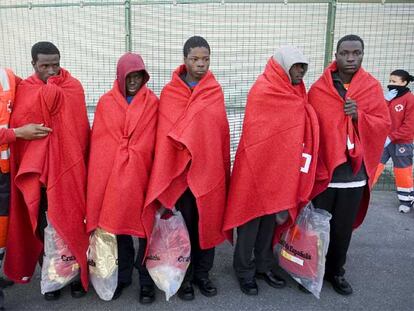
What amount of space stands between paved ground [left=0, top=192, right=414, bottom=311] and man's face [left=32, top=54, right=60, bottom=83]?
5.53 ft

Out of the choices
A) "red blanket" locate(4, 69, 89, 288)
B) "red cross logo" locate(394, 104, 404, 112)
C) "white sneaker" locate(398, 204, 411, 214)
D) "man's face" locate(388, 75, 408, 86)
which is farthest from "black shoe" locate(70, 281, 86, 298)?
"man's face" locate(388, 75, 408, 86)

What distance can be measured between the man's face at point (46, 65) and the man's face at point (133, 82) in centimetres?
50

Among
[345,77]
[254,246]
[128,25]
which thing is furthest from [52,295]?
[128,25]

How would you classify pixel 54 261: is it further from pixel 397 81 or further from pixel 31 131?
pixel 397 81

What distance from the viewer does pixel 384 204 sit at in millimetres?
5301

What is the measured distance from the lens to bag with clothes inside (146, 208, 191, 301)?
3010 millimetres

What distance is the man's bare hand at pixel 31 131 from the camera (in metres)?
2.72

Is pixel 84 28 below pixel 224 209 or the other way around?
the other way around

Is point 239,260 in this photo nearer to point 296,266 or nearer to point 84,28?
point 296,266

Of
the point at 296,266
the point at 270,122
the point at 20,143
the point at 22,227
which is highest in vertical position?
the point at 270,122

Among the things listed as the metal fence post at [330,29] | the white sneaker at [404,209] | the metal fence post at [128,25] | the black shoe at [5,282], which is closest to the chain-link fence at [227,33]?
the metal fence post at [330,29]

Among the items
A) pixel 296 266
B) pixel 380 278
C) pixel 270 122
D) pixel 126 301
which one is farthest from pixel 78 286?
pixel 380 278

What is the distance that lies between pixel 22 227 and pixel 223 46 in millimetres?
3980

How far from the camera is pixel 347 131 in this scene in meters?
2.93
